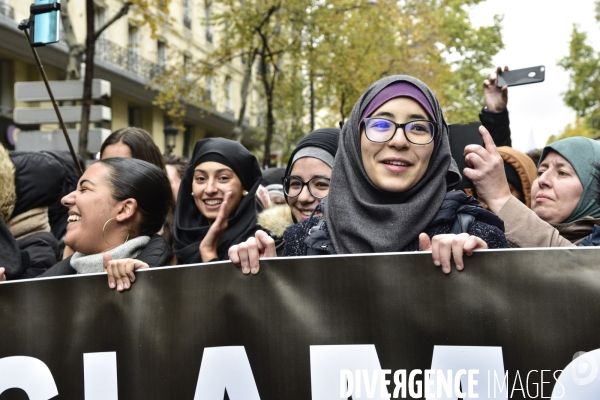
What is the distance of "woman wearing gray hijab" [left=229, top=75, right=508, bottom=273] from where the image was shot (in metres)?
2.62

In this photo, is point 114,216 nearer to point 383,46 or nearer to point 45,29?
point 45,29

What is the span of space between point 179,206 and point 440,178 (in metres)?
2.00

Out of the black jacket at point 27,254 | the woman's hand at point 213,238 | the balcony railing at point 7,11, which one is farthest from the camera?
the balcony railing at point 7,11

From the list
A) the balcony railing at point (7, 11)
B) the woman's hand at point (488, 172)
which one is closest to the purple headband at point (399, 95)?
the woman's hand at point (488, 172)

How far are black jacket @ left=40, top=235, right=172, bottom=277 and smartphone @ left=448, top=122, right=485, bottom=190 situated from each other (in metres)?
1.26

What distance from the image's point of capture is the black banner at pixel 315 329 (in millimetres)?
2406

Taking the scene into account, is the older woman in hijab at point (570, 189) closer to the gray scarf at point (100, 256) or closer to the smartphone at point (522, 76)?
the smartphone at point (522, 76)

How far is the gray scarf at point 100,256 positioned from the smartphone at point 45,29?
103 inches

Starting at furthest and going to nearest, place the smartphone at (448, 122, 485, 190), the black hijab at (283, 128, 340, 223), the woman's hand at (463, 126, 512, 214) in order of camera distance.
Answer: the black hijab at (283, 128, 340, 223) → the smartphone at (448, 122, 485, 190) → the woman's hand at (463, 126, 512, 214)

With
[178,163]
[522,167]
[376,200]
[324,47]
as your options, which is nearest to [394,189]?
[376,200]

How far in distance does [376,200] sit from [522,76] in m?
1.58

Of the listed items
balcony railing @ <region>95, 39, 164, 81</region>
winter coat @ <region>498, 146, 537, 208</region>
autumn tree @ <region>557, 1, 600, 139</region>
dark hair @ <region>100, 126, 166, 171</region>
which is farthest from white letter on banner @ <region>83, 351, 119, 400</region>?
autumn tree @ <region>557, 1, 600, 139</region>

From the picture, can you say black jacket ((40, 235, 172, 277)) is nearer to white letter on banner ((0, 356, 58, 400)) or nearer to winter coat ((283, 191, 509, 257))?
white letter on banner ((0, 356, 58, 400))

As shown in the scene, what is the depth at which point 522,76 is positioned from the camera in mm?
3939
